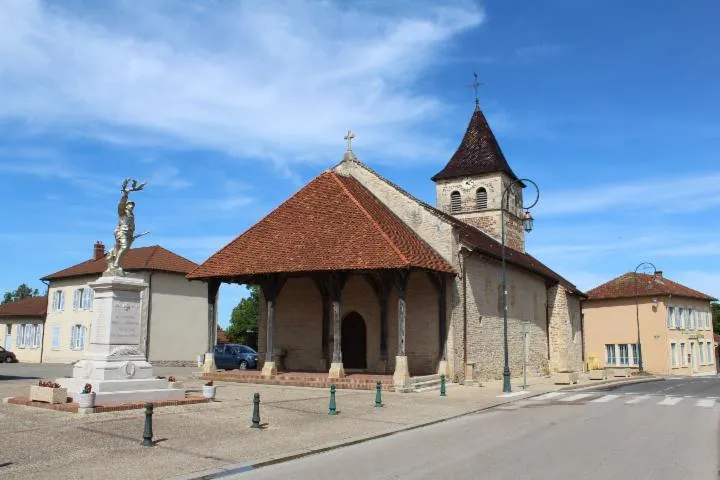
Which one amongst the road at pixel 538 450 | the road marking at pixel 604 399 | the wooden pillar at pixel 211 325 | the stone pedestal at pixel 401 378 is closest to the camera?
the road at pixel 538 450

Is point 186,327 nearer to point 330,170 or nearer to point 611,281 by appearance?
point 330,170

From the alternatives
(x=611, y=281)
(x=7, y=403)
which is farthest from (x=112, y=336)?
(x=611, y=281)

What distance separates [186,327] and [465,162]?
18.9 meters

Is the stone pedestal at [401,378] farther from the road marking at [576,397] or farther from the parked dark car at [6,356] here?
the parked dark car at [6,356]

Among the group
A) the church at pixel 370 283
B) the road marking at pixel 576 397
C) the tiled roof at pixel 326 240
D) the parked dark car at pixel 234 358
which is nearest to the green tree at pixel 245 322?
the parked dark car at pixel 234 358

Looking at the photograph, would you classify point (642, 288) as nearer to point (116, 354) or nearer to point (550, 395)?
point (550, 395)

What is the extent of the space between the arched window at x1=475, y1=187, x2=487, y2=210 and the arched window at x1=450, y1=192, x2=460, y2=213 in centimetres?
111

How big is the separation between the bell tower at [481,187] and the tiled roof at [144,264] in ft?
51.3

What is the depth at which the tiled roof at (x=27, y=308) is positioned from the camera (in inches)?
1531

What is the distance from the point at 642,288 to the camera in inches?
1719

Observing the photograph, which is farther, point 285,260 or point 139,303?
point 285,260

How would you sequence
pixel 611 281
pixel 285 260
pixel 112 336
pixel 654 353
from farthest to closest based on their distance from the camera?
1. pixel 611 281
2. pixel 654 353
3. pixel 285 260
4. pixel 112 336

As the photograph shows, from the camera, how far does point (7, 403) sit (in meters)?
13.0

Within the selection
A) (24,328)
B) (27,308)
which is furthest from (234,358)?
(27,308)
